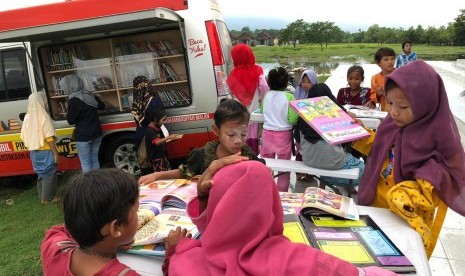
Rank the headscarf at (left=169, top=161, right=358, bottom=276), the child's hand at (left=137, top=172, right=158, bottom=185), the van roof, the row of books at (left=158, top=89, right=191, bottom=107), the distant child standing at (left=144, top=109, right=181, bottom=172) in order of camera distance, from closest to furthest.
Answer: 1. the headscarf at (left=169, top=161, right=358, bottom=276)
2. the child's hand at (left=137, top=172, right=158, bottom=185)
3. the van roof
4. the distant child standing at (left=144, top=109, right=181, bottom=172)
5. the row of books at (left=158, top=89, right=191, bottom=107)

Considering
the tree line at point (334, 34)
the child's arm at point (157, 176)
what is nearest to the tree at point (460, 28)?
the tree line at point (334, 34)

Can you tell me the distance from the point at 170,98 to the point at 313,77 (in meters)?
2.16

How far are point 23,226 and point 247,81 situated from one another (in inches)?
128

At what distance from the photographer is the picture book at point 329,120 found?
254 cm

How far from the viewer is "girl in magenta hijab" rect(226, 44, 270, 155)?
15.3ft

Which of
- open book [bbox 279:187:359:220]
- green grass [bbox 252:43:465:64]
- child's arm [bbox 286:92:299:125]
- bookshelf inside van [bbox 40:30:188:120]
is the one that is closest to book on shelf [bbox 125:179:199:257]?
open book [bbox 279:187:359:220]

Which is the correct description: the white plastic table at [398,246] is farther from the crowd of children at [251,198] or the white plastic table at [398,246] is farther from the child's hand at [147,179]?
the child's hand at [147,179]

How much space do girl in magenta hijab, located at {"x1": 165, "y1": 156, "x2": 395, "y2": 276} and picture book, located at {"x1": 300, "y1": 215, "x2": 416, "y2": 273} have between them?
248 mm

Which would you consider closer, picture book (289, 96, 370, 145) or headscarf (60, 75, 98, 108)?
picture book (289, 96, 370, 145)

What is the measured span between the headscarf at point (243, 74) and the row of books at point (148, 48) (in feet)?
3.29

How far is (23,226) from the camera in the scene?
385 cm

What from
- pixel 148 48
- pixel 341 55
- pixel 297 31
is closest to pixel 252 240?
pixel 148 48

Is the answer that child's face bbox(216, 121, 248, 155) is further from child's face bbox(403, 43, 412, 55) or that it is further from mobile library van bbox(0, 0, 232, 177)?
child's face bbox(403, 43, 412, 55)

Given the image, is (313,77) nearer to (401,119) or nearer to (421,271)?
(401,119)
